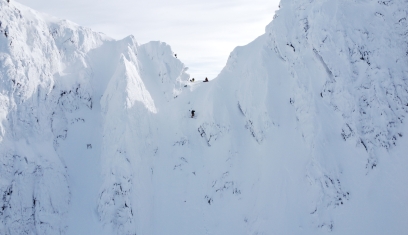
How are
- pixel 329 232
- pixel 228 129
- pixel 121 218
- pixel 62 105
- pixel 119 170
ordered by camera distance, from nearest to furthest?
pixel 329 232
pixel 121 218
pixel 119 170
pixel 62 105
pixel 228 129

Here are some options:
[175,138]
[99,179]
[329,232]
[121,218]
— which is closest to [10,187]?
[99,179]

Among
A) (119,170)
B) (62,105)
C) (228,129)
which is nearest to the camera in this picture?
(119,170)

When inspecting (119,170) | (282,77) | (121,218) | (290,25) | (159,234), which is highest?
(290,25)

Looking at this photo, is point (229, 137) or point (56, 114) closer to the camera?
point (56, 114)

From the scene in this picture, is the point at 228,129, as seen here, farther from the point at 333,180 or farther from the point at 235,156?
the point at 333,180

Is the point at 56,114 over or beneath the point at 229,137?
over

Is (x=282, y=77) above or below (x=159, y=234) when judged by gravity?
above

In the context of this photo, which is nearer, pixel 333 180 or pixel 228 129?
pixel 333 180
